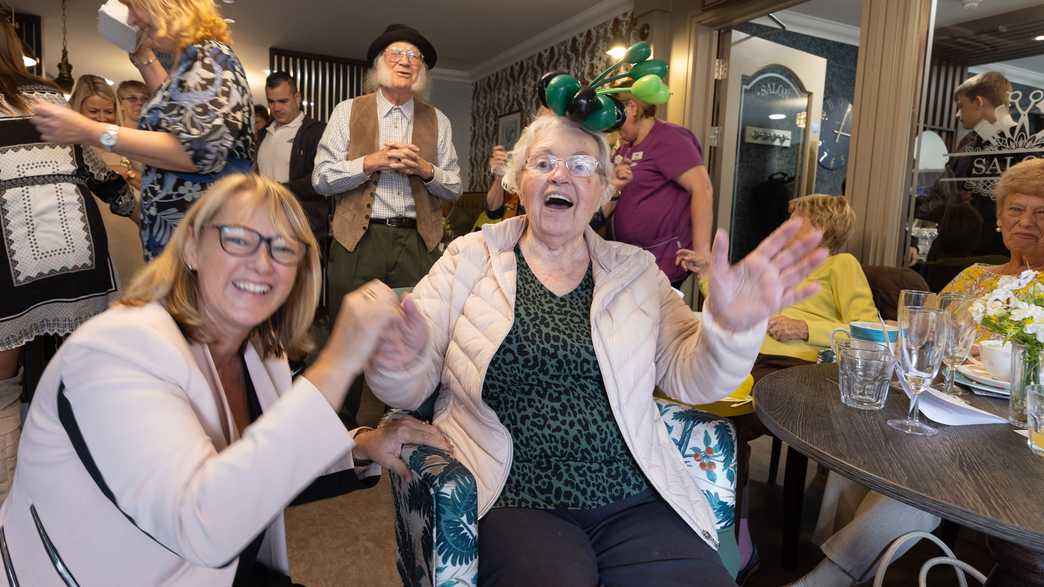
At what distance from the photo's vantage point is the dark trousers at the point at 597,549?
1146 mm

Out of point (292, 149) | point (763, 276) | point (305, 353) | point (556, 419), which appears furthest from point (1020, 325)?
point (292, 149)

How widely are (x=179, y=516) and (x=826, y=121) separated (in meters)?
5.27

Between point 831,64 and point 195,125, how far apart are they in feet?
15.8

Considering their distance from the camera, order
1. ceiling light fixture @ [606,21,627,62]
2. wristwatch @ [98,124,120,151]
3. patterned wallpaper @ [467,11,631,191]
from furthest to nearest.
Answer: patterned wallpaper @ [467,11,631,191] < ceiling light fixture @ [606,21,627,62] < wristwatch @ [98,124,120,151]

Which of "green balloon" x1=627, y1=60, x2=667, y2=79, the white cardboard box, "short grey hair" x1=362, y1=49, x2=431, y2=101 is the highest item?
"short grey hair" x1=362, y1=49, x2=431, y2=101

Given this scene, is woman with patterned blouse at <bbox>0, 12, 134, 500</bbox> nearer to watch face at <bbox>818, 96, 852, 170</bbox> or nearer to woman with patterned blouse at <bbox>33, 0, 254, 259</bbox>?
woman with patterned blouse at <bbox>33, 0, 254, 259</bbox>

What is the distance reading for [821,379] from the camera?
5.14 ft

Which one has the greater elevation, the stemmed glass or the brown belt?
the brown belt

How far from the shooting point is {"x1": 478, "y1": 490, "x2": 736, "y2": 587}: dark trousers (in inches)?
45.1

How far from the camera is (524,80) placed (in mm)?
6898

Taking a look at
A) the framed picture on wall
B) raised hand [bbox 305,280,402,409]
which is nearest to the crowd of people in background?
raised hand [bbox 305,280,402,409]

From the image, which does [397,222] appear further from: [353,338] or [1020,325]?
[1020,325]

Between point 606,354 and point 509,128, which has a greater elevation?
point 509,128

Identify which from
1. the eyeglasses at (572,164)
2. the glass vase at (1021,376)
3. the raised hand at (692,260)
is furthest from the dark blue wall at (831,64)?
the glass vase at (1021,376)
